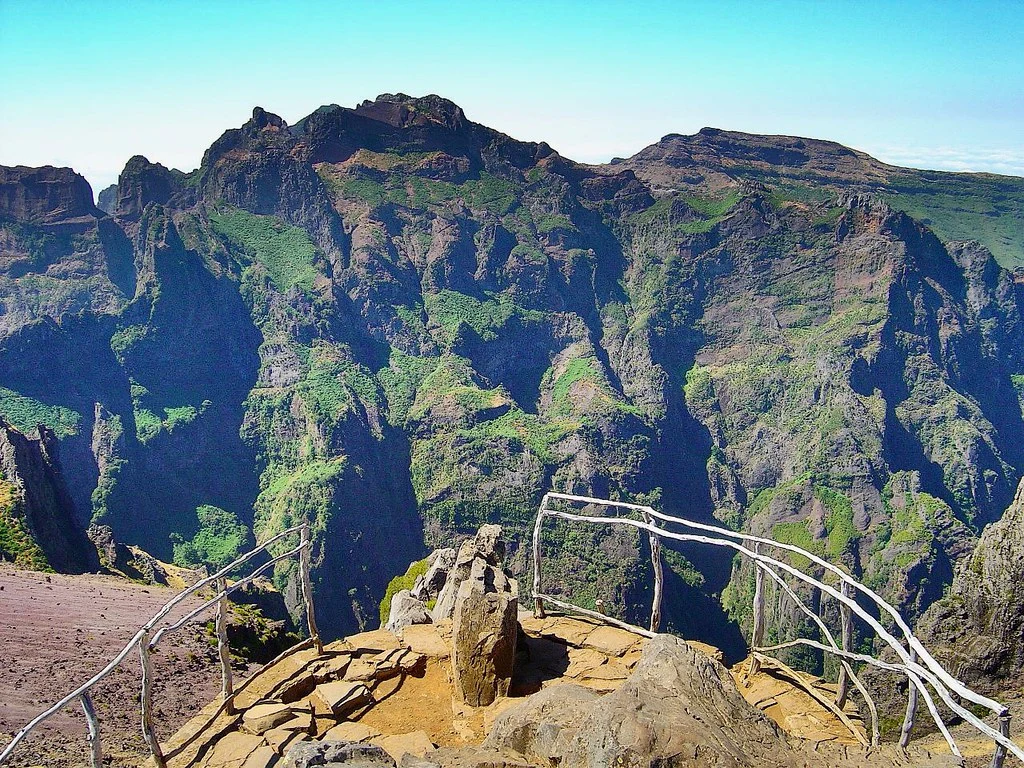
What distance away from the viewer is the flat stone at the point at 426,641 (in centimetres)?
1207

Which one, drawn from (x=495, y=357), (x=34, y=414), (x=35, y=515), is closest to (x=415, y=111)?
(x=495, y=357)

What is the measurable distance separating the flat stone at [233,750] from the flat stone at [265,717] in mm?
133

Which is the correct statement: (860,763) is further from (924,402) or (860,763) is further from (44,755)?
(924,402)

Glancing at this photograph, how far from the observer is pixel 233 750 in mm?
9516

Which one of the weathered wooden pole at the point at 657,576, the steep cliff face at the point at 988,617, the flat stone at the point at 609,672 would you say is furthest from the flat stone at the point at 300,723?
the steep cliff face at the point at 988,617

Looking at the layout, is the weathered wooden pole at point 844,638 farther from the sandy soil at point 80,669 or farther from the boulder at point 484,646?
the sandy soil at point 80,669

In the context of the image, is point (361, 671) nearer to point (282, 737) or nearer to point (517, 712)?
point (282, 737)

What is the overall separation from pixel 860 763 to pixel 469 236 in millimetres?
116300

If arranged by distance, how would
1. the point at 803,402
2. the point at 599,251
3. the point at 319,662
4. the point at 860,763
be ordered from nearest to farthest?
1. the point at 860,763
2. the point at 319,662
3. the point at 803,402
4. the point at 599,251

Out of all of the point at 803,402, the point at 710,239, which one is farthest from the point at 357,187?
the point at 803,402

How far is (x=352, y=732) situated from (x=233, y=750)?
1421 millimetres

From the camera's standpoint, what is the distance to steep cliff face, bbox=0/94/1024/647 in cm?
8875

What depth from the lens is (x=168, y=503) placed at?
91812mm

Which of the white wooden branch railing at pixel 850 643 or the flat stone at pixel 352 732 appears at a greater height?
the white wooden branch railing at pixel 850 643
